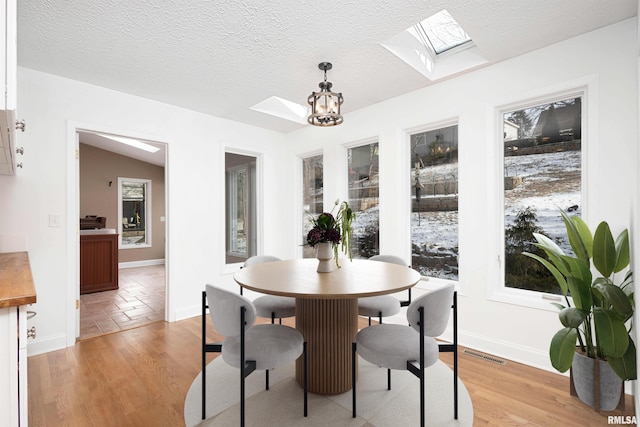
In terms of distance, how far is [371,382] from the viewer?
7.29 feet

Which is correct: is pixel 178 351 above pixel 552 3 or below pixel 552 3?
below

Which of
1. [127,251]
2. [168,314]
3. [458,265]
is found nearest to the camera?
[458,265]

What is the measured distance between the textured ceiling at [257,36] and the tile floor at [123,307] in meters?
2.54

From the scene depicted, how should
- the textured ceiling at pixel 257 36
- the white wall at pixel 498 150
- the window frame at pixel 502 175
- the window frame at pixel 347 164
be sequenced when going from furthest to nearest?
1. the window frame at pixel 347 164
2. the window frame at pixel 502 175
3. the white wall at pixel 498 150
4. the textured ceiling at pixel 257 36

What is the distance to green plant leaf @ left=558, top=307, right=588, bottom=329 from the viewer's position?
185 centimetres

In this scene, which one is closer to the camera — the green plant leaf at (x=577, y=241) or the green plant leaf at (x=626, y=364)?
the green plant leaf at (x=626, y=364)

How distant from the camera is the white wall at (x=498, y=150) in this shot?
6.93 ft

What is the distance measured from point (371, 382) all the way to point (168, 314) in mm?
2504

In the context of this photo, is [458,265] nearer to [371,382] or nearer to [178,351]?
[371,382]

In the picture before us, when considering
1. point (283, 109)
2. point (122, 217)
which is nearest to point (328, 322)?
point (283, 109)

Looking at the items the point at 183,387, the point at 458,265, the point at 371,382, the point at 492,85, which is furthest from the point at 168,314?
the point at 492,85

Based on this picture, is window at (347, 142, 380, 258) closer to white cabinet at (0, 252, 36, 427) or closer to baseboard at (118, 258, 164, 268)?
white cabinet at (0, 252, 36, 427)

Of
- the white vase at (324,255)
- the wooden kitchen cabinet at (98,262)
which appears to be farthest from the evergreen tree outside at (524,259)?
the wooden kitchen cabinet at (98,262)

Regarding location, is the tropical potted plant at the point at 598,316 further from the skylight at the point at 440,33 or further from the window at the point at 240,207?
the window at the point at 240,207
